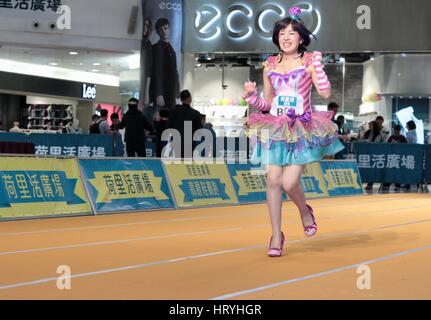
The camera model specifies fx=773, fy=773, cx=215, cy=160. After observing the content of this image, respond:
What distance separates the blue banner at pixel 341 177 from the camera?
15.2 m

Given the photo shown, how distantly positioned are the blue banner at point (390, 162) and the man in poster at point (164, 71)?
6371 mm

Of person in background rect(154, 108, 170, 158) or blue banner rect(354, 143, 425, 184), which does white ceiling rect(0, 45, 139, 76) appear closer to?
blue banner rect(354, 143, 425, 184)

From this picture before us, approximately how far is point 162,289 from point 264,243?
2.81 m

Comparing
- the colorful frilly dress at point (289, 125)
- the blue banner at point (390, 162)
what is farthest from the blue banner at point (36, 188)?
the blue banner at point (390, 162)

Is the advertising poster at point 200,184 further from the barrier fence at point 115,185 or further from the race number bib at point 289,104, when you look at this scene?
the race number bib at point 289,104

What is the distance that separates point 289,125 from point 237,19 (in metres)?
18.0

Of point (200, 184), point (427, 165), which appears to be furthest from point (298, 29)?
point (427, 165)

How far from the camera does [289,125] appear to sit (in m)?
6.61

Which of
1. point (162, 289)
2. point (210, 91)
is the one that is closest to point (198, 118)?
point (162, 289)

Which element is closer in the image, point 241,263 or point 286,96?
point 241,263

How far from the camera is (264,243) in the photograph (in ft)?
24.0

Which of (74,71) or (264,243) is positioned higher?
(74,71)

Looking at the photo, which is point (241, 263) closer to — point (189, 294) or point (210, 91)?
point (189, 294)

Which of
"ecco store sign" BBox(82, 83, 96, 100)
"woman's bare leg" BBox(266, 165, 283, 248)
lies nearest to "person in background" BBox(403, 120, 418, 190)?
"woman's bare leg" BBox(266, 165, 283, 248)
